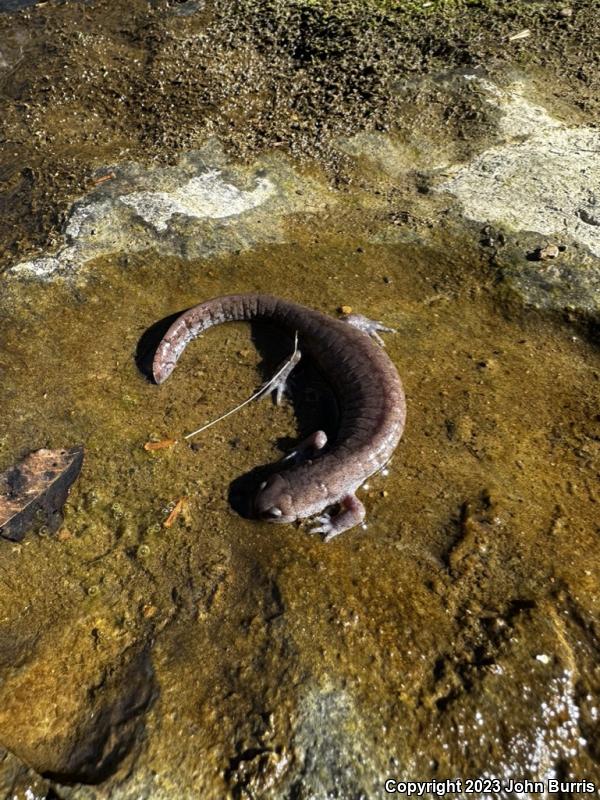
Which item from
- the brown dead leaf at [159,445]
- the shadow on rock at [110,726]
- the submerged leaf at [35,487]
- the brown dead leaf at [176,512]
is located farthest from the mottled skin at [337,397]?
the shadow on rock at [110,726]

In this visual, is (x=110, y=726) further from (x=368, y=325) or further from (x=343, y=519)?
(x=368, y=325)

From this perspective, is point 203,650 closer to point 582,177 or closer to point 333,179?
point 333,179

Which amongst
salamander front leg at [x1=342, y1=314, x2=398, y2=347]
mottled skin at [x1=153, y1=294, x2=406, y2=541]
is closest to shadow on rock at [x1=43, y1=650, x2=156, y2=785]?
mottled skin at [x1=153, y1=294, x2=406, y2=541]

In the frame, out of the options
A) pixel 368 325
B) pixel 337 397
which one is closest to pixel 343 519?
pixel 337 397

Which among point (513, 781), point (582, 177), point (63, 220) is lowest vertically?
point (513, 781)

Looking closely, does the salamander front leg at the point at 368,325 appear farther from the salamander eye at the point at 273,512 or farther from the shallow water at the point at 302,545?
the salamander eye at the point at 273,512

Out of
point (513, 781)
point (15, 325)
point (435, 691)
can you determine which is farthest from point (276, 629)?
point (15, 325)
